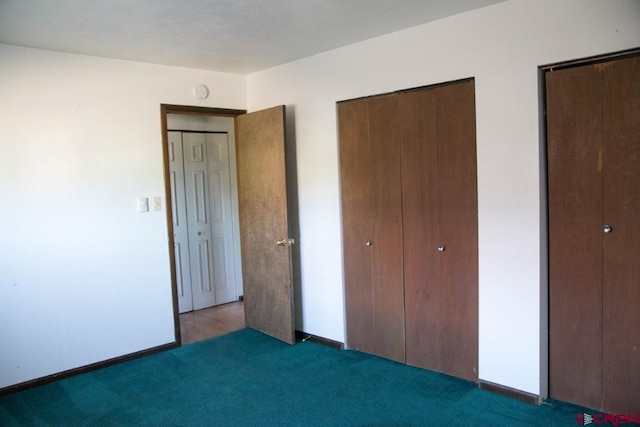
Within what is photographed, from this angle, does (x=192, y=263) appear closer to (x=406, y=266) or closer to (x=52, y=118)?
(x=52, y=118)

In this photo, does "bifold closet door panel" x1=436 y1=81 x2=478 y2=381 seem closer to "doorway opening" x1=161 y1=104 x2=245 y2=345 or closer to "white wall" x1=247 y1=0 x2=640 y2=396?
"white wall" x1=247 y1=0 x2=640 y2=396

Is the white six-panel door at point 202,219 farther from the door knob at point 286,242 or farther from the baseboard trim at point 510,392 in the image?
the baseboard trim at point 510,392

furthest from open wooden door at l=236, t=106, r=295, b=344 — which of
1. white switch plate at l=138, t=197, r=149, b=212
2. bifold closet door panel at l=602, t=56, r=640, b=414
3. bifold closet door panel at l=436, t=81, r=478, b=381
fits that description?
bifold closet door panel at l=602, t=56, r=640, b=414

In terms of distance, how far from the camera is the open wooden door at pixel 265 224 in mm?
3898

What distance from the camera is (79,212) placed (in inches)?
137

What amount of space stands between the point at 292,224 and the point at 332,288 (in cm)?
70

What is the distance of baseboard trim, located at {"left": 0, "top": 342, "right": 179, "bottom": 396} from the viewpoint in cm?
323

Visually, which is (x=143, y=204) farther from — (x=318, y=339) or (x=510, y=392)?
(x=510, y=392)

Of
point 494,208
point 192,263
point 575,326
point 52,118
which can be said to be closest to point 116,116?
point 52,118

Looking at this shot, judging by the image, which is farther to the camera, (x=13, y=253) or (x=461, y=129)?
(x=13, y=253)

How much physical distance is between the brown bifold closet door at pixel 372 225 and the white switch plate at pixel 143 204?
5.27 ft

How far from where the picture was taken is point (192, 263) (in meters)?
5.16

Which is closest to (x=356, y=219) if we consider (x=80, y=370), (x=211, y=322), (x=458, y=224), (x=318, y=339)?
(x=458, y=224)

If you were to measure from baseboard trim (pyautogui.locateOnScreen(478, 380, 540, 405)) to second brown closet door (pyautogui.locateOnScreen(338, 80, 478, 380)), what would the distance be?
0.10 meters
